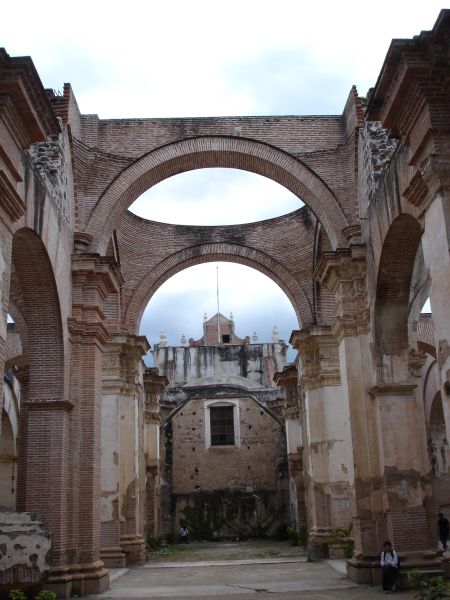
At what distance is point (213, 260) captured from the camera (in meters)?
19.3

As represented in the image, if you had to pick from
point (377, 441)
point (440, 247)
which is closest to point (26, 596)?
point (377, 441)

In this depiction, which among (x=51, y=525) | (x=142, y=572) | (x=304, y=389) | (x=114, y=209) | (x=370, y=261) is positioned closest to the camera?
(x=51, y=525)

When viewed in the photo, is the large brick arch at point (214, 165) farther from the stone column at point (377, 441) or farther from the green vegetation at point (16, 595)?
the green vegetation at point (16, 595)

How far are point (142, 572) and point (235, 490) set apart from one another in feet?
43.7

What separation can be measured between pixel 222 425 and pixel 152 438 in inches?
296

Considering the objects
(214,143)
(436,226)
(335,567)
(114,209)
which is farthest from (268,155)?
(335,567)

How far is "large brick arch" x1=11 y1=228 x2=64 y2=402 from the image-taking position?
1097 cm

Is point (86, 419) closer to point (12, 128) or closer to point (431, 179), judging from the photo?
point (12, 128)

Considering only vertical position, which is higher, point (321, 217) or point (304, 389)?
point (321, 217)

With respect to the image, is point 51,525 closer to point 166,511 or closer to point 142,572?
point 142,572

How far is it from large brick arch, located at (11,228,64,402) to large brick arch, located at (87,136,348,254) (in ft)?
7.21

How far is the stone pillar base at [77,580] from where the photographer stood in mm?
10391

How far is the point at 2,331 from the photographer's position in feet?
24.4

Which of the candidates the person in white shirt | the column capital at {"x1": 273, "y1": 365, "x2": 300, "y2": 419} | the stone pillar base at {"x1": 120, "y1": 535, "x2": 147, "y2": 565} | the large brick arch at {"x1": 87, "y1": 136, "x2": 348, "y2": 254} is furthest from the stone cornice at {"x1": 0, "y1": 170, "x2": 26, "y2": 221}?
the column capital at {"x1": 273, "y1": 365, "x2": 300, "y2": 419}
